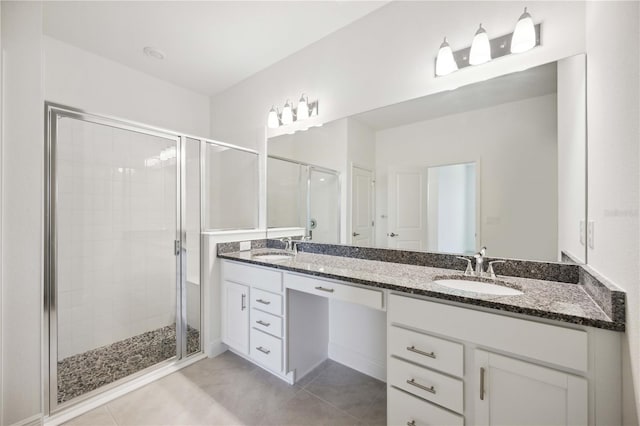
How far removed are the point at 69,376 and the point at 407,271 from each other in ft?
7.98

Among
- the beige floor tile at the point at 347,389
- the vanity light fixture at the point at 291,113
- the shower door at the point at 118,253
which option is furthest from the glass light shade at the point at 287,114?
the beige floor tile at the point at 347,389

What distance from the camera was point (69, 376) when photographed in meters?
1.87

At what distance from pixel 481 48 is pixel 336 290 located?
4.99 ft

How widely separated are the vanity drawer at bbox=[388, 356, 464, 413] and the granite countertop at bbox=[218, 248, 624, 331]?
0.33m

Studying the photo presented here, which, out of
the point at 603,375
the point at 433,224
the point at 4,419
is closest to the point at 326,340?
the point at 433,224

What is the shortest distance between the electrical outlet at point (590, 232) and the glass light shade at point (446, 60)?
1.04m

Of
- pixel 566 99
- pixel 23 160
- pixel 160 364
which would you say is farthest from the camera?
pixel 160 364

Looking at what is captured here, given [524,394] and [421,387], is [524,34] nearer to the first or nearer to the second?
[524,394]

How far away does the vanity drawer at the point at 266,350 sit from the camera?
1.76 meters

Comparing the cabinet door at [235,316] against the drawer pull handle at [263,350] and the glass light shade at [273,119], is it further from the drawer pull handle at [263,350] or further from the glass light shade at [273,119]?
the glass light shade at [273,119]

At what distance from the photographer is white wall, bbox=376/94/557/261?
132cm

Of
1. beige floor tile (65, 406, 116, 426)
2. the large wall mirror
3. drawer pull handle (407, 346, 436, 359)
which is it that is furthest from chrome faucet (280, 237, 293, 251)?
beige floor tile (65, 406, 116, 426)

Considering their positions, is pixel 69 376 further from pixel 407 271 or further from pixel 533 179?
pixel 533 179

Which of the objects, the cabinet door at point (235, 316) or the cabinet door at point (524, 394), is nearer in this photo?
the cabinet door at point (524, 394)
